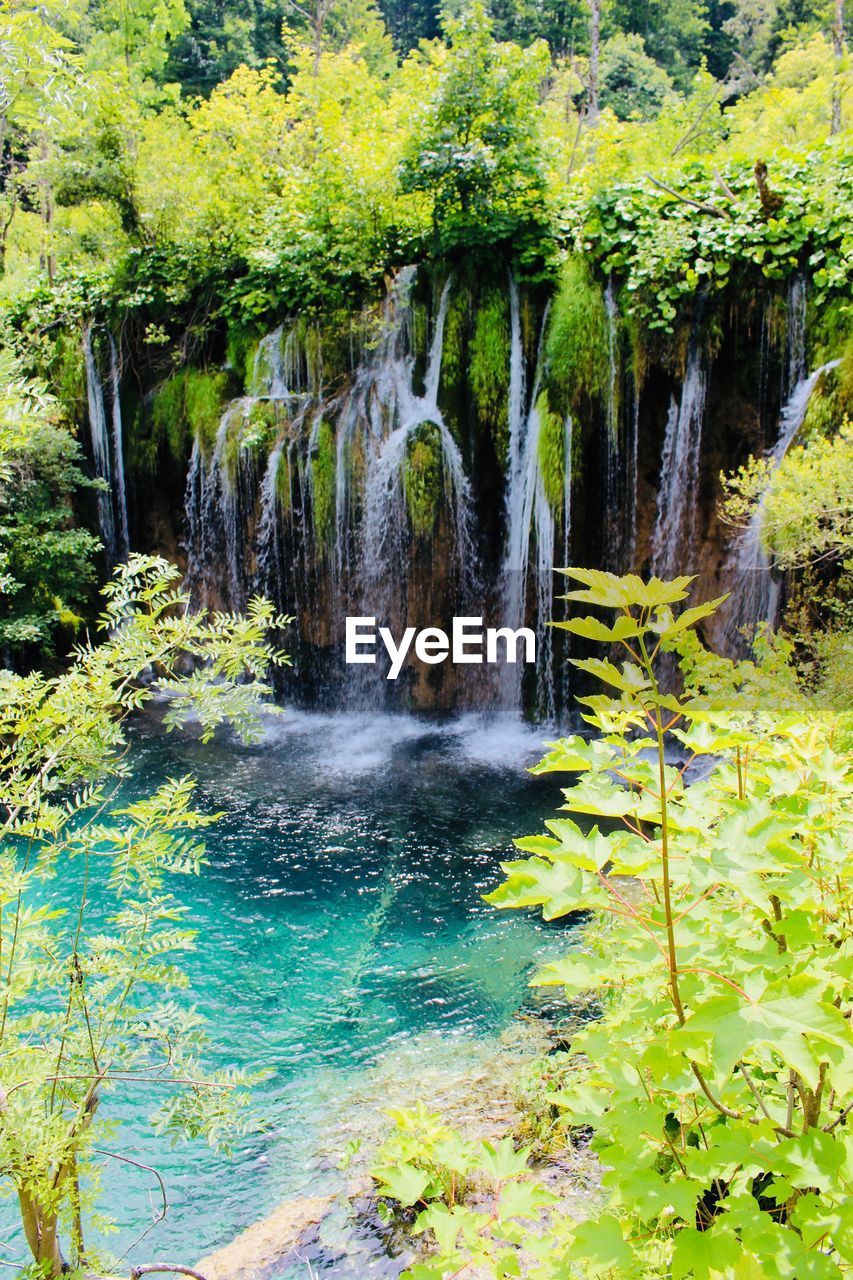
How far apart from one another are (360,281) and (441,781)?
6637 mm

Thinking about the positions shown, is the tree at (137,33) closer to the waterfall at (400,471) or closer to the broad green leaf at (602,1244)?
the waterfall at (400,471)

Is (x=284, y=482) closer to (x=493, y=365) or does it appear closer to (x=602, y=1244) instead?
(x=493, y=365)

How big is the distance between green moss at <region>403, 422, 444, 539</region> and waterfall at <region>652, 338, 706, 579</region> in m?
2.69

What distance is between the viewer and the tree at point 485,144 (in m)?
8.79

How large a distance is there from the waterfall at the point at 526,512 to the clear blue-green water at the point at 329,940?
139cm

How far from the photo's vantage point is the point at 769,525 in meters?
Result: 6.35

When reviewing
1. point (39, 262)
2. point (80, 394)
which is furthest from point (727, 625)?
point (39, 262)

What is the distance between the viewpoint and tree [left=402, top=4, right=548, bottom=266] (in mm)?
8789

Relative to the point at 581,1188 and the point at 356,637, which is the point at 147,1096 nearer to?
the point at 581,1188

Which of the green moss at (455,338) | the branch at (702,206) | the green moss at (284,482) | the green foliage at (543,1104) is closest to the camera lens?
the green foliage at (543,1104)

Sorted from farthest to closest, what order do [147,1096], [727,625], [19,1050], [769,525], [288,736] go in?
[288,736] < [727,625] < [769,525] < [147,1096] < [19,1050]

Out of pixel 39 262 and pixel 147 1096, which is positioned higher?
pixel 39 262

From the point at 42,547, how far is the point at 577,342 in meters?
7.00

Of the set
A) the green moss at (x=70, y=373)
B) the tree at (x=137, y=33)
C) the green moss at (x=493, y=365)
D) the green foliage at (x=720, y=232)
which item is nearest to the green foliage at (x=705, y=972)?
the green foliage at (x=720, y=232)
